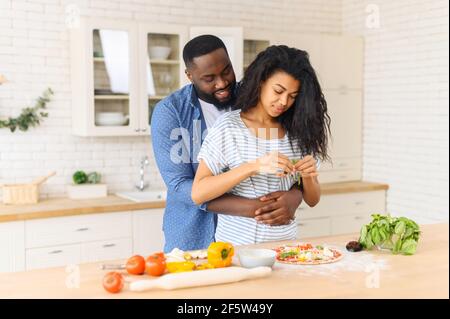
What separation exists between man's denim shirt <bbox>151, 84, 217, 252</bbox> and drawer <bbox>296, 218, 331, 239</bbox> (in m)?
2.31

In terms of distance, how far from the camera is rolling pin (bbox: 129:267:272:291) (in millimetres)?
1944

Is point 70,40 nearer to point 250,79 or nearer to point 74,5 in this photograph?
point 74,5

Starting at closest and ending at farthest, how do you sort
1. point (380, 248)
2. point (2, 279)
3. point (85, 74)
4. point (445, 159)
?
1. point (2, 279)
2. point (380, 248)
3. point (85, 74)
4. point (445, 159)

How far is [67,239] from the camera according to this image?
4168 mm

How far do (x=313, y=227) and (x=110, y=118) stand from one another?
1.98m

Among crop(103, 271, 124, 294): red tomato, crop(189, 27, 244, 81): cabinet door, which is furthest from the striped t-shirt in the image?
crop(189, 27, 244, 81): cabinet door

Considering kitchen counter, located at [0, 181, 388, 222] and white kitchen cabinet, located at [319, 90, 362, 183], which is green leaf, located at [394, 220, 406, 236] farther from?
white kitchen cabinet, located at [319, 90, 362, 183]

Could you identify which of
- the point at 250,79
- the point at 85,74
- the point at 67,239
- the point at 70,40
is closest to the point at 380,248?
the point at 250,79

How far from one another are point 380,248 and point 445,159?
2448 millimetres

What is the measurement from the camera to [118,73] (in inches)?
180

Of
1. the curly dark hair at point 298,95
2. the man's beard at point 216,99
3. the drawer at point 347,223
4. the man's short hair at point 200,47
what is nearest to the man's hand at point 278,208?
the curly dark hair at point 298,95

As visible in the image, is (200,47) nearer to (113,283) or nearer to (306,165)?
(306,165)

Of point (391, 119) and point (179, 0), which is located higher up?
point (179, 0)
